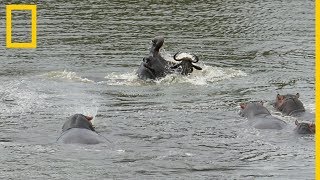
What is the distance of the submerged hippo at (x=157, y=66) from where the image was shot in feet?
83.4

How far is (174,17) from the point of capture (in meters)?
34.6

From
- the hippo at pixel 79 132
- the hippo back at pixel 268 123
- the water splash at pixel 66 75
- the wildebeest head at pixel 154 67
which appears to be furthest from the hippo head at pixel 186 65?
the hippo at pixel 79 132

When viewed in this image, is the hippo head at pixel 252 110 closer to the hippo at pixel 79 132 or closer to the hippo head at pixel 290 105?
the hippo head at pixel 290 105

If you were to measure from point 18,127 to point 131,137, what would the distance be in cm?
240

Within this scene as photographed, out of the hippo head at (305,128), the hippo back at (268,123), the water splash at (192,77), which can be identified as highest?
the water splash at (192,77)

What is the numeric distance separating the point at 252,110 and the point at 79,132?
3.87 m

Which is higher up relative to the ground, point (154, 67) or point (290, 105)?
point (154, 67)

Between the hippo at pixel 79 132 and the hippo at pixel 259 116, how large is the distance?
10.2 feet

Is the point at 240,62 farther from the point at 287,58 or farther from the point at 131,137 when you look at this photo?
the point at 131,137

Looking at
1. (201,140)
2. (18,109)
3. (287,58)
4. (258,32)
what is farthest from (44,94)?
(258,32)

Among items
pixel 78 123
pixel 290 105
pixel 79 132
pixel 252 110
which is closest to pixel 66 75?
pixel 252 110

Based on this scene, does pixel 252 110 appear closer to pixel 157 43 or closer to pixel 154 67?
pixel 157 43

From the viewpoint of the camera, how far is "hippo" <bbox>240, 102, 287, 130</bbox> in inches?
798

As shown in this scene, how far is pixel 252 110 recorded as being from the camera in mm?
21266
